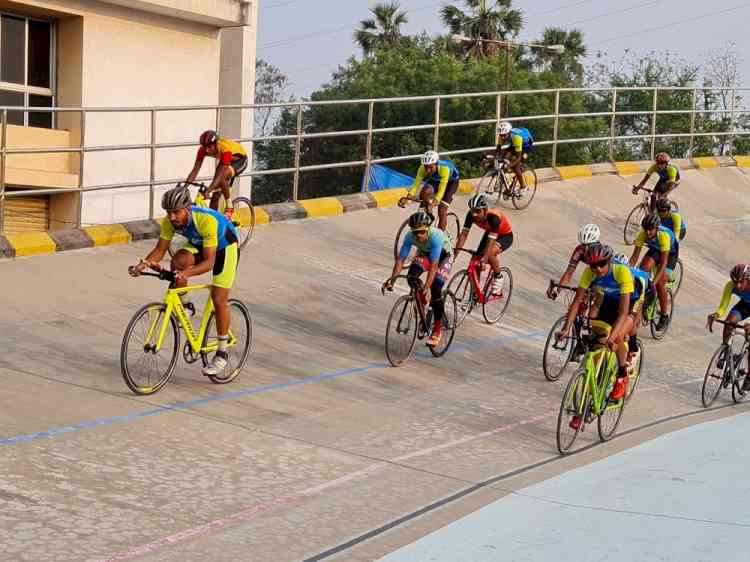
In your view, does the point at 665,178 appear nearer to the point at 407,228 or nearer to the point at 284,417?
the point at 407,228

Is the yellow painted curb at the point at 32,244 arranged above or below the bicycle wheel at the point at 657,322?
above

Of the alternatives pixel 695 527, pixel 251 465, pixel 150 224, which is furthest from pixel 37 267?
pixel 695 527

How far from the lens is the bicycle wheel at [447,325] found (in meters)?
12.7

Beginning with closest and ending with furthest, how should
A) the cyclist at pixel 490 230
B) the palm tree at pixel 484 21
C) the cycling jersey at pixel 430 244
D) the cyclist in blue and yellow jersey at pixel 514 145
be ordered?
the cycling jersey at pixel 430 244
the cyclist at pixel 490 230
the cyclist in blue and yellow jersey at pixel 514 145
the palm tree at pixel 484 21

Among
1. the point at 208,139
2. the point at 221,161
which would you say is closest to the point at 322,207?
the point at 221,161

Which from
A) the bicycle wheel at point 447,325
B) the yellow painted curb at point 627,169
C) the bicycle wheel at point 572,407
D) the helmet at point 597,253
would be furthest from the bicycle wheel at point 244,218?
the yellow painted curb at point 627,169

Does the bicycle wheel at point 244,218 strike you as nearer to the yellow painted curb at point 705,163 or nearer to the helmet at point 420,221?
the helmet at point 420,221

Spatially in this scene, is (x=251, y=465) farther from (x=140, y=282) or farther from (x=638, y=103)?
(x=638, y=103)

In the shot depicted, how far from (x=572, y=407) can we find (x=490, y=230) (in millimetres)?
4476

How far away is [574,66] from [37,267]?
63.1 m

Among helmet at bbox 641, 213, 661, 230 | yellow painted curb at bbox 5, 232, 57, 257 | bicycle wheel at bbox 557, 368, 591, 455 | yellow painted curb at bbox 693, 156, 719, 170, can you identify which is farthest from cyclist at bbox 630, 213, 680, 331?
yellow painted curb at bbox 693, 156, 719, 170

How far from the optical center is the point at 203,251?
32.7 feet

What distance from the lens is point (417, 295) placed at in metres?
12.2

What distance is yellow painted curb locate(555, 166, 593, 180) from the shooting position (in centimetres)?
2369
